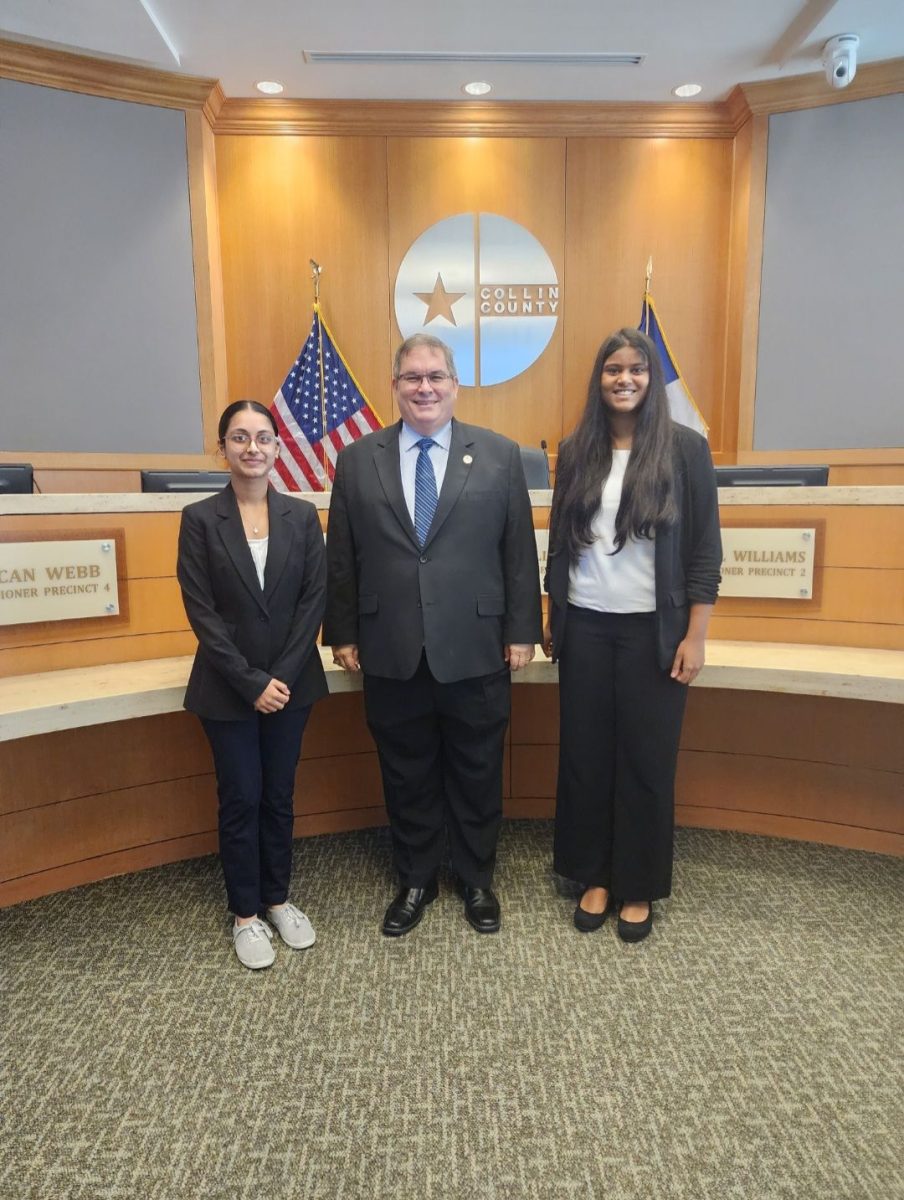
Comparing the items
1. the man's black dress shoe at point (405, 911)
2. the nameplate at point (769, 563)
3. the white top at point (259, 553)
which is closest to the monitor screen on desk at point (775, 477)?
the nameplate at point (769, 563)

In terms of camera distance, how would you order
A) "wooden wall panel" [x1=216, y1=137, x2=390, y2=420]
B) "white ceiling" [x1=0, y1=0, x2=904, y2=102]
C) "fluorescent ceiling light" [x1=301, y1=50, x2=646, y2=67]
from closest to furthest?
1. "white ceiling" [x1=0, y1=0, x2=904, y2=102]
2. "fluorescent ceiling light" [x1=301, y1=50, x2=646, y2=67]
3. "wooden wall panel" [x1=216, y1=137, x2=390, y2=420]

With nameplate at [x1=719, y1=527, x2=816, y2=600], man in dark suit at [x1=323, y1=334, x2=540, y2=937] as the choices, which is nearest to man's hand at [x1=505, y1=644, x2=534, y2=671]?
man in dark suit at [x1=323, y1=334, x2=540, y2=937]

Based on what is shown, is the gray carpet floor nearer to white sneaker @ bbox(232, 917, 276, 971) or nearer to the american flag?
white sneaker @ bbox(232, 917, 276, 971)

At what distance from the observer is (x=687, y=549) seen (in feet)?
6.20

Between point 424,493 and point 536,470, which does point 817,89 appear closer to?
point 536,470

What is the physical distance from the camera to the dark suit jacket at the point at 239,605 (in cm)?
181

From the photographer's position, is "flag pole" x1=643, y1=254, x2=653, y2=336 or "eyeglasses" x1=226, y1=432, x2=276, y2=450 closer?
"eyeglasses" x1=226, y1=432, x2=276, y2=450

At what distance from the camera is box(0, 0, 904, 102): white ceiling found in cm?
361

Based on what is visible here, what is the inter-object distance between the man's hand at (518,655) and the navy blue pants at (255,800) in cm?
56

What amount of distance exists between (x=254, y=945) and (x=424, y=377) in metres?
1.56

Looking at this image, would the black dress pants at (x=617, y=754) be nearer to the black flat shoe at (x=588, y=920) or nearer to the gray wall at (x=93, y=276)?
the black flat shoe at (x=588, y=920)

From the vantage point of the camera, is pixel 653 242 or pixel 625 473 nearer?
pixel 625 473

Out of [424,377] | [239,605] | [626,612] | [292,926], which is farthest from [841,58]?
[292,926]

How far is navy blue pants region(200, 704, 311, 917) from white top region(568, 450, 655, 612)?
2.78 feet
